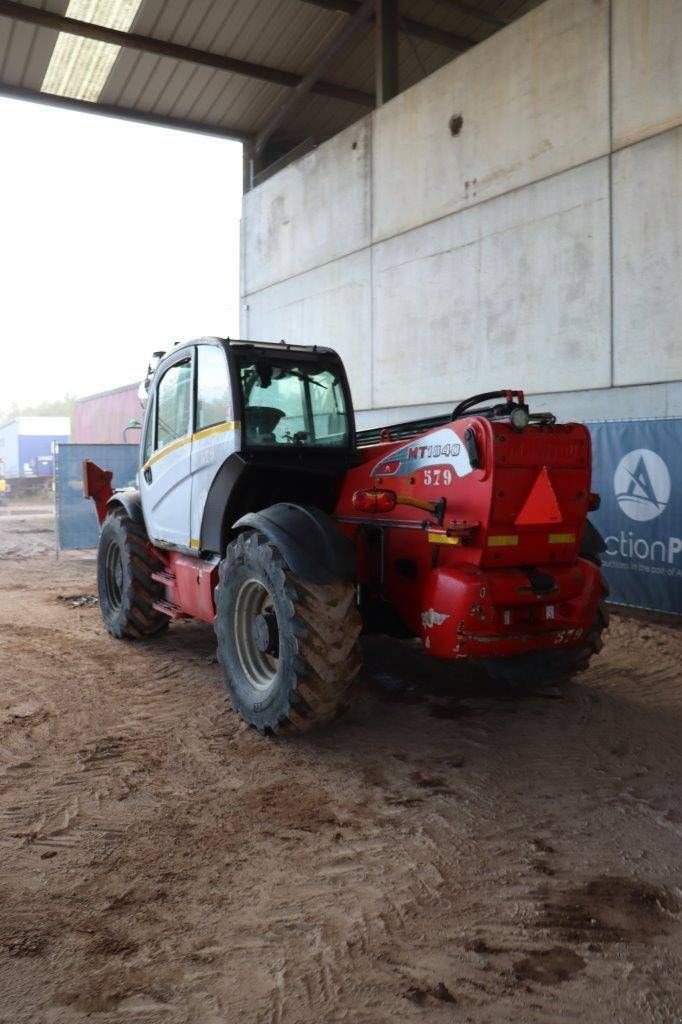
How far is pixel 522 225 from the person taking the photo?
9.86 m

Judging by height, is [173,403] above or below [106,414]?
below

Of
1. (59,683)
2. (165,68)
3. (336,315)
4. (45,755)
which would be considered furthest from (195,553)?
(165,68)

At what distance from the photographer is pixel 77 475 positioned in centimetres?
1290

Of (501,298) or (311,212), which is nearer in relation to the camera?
(501,298)

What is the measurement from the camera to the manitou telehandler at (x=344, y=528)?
436 cm

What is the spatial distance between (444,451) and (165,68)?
12.4m

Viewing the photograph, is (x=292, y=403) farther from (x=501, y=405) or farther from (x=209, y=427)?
(x=501, y=405)

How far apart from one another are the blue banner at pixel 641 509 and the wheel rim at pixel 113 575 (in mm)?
4725

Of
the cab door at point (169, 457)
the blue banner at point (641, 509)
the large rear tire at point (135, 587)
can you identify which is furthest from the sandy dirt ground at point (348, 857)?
the blue banner at point (641, 509)

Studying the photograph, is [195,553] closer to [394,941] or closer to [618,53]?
[394,941]

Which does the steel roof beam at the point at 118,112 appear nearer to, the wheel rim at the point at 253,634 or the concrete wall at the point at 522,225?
the concrete wall at the point at 522,225

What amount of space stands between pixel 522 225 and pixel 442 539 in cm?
671

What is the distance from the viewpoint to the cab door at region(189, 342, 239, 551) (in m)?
5.35

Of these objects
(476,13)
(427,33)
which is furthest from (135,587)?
(476,13)
